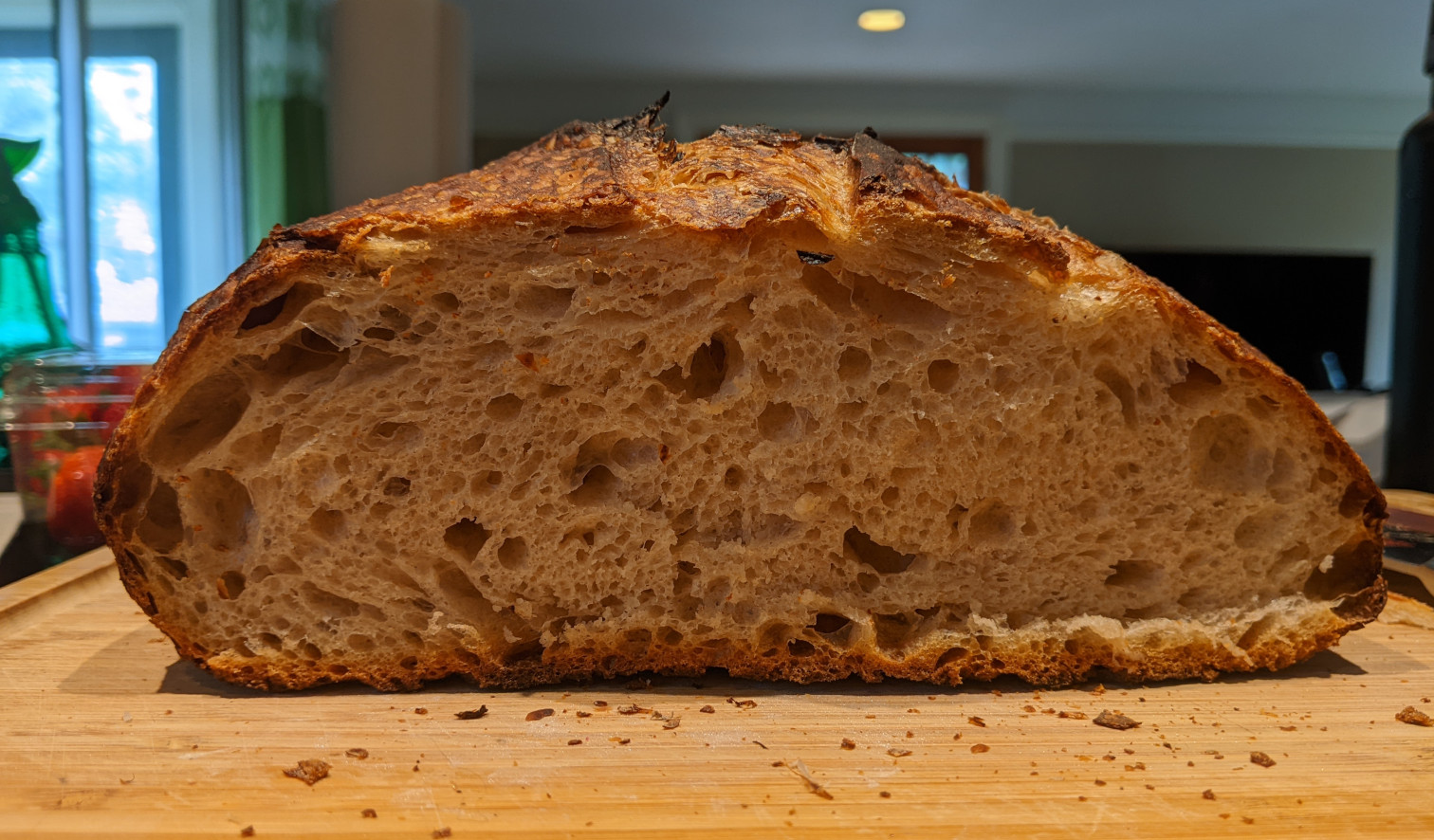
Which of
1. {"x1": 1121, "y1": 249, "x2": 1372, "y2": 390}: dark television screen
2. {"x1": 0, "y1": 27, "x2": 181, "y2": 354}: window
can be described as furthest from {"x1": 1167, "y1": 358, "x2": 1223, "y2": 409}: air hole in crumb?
{"x1": 1121, "y1": 249, "x2": 1372, "y2": 390}: dark television screen

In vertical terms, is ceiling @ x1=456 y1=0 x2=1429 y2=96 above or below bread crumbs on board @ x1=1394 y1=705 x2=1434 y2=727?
above

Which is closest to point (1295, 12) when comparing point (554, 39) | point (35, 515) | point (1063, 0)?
point (1063, 0)

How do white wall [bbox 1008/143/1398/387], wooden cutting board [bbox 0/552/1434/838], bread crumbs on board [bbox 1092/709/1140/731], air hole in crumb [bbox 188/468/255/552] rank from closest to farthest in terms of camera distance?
1. wooden cutting board [bbox 0/552/1434/838]
2. bread crumbs on board [bbox 1092/709/1140/731]
3. air hole in crumb [bbox 188/468/255/552]
4. white wall [bbox 1008/143/1398/387]

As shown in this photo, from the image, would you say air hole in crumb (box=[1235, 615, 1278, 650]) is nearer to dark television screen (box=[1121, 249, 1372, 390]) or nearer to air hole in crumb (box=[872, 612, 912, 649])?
air hole in crumb (box=[872, 612, 912, 649])

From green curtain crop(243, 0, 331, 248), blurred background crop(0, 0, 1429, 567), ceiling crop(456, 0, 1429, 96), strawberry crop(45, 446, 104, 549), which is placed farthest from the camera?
ceiling crop(456, 0, 1429, 96)

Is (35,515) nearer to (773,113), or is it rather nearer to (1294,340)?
(773,113)

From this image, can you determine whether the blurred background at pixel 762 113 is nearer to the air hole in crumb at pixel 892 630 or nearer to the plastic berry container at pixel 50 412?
the plastic berry container at pixel 50 412

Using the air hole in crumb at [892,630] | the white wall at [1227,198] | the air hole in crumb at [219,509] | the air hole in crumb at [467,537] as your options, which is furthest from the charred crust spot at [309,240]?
the white wall at [1227,198]
